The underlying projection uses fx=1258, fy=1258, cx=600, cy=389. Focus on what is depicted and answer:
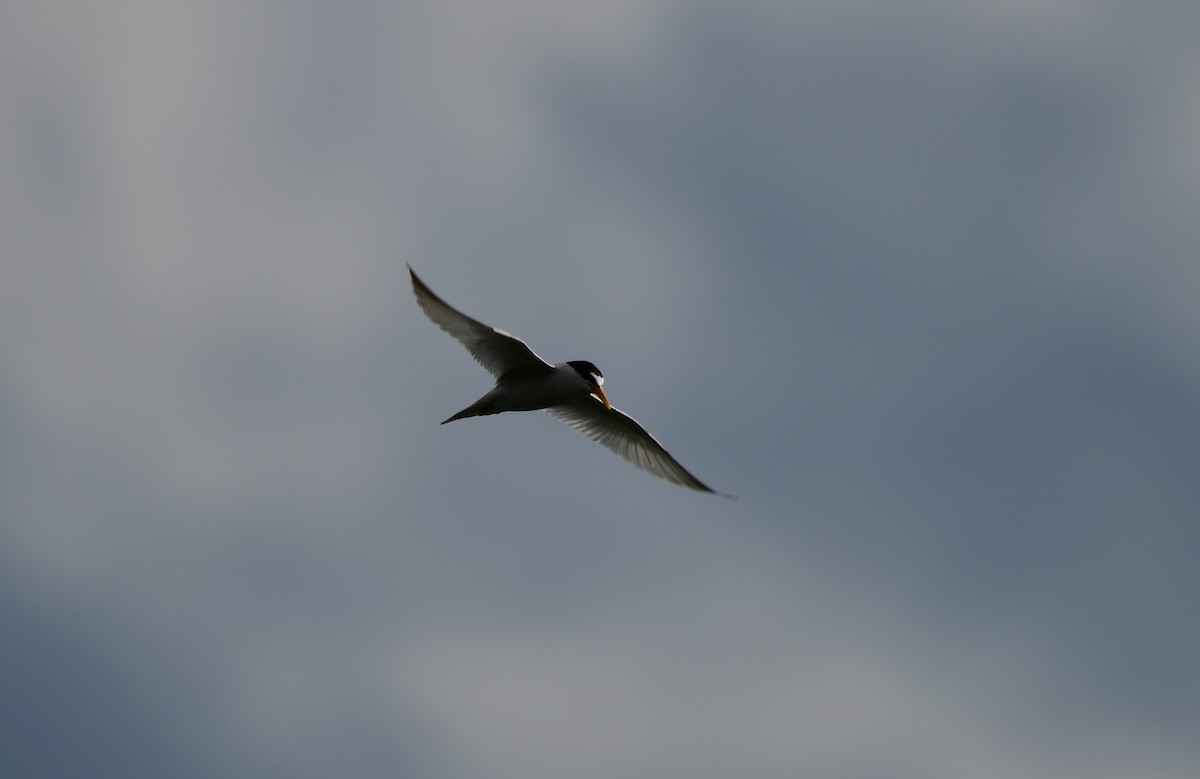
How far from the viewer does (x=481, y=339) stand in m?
20.3

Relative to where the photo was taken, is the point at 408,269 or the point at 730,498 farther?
the point at 730,498

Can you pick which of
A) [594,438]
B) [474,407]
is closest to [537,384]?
[474,407]

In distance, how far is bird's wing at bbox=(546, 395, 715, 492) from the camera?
2338cm

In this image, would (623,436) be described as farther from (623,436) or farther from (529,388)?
(529,388)

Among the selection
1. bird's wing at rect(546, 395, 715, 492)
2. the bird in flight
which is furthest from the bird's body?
bird's wing at rect(546, 395, 715, 492)

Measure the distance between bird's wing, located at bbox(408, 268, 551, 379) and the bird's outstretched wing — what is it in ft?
8.10

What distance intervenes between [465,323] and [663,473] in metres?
5.88

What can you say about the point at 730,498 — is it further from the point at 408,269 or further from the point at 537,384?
the point at 408,269

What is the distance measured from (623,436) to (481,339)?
4723mm

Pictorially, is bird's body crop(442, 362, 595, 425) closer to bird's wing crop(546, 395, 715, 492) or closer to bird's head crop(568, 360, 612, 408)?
bird's head crop(568, 360, 612, 408)

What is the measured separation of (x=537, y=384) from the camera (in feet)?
69.6

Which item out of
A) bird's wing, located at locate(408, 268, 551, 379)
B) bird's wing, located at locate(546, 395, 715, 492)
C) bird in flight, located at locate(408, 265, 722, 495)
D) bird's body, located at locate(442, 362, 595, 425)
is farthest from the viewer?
bird's wing, located at locate(546, 395, 715, 492)

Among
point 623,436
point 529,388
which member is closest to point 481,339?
point 529,388

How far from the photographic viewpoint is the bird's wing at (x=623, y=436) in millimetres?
23375
